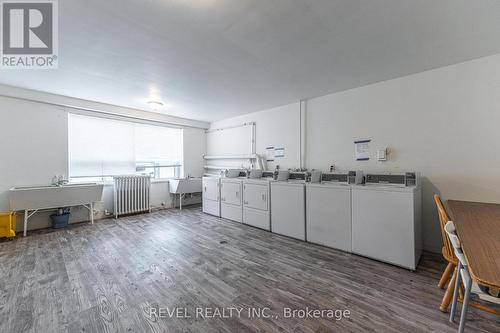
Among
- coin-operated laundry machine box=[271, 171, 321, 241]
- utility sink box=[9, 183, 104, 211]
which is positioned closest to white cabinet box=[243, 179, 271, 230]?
coin-operated laundry machine box=[271, 171, 321, 241]

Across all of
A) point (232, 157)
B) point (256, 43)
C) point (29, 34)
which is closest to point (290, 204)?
point (256, 43)

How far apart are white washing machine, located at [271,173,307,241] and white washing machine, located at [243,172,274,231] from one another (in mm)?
112

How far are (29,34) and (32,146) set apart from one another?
2.64 metres

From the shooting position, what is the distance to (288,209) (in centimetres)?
345

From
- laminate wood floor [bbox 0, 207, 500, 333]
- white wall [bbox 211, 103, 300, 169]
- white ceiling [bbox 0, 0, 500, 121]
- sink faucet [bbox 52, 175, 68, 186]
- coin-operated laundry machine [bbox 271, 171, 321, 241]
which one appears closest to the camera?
laminate wood floor [bbox 0, 207, 500, 333]

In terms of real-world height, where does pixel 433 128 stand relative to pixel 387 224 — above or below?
above

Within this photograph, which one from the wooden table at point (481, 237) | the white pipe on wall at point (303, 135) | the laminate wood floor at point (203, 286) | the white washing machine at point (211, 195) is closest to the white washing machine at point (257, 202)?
the laminate wood floor at point (203, 286)

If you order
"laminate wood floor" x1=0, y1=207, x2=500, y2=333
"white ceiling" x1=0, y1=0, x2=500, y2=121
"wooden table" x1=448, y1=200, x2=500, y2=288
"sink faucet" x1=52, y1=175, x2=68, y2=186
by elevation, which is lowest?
"laminate wood floor" x1=0, y1=207, x2=500, y2=333

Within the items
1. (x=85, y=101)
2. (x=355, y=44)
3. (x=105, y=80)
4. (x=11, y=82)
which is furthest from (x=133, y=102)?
(x=355, y=44)

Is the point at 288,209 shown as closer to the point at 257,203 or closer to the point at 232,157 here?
the point at 257,203

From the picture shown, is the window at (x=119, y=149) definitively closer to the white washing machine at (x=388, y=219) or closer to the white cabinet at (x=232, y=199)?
the white cabinet at (x=232, y=199)

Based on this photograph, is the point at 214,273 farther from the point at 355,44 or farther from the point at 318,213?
the point at 355,44

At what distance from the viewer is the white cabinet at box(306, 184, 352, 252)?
2830 millimetres

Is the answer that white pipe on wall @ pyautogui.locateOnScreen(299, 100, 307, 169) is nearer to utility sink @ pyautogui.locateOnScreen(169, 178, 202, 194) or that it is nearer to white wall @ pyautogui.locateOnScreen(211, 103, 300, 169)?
white wall @ pyautogui.locateOnScreen(211, 103, 300, 169)
